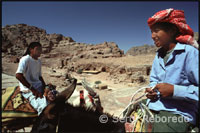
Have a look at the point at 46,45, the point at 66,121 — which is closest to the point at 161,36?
the point at 66,121

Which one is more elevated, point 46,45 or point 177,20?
point 46,45

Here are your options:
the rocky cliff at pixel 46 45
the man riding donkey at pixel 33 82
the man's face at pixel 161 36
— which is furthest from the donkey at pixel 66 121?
the rocky cliff at pixel 46 45

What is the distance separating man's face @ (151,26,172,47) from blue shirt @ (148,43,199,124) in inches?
4.2

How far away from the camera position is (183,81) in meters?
1.00

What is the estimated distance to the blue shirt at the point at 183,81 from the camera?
36.0 inches

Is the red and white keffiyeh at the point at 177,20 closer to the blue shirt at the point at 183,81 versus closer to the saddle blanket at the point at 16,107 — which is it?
the blue shirt at the point at 183,81

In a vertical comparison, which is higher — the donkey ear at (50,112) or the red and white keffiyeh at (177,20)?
the red and white keffiyeh at (177,20)

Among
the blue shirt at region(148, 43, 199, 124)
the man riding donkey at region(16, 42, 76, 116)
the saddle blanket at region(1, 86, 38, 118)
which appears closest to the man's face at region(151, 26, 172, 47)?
the blue shirt at region(148, 43, 199, 124)

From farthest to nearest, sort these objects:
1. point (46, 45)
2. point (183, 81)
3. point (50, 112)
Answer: point (46, 45) < point (50, 112) < point (183, 81)

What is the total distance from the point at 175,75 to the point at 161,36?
39cm

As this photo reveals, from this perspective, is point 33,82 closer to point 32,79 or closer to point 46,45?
point 32,79

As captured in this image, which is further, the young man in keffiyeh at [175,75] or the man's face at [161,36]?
the man's face at [161,36]

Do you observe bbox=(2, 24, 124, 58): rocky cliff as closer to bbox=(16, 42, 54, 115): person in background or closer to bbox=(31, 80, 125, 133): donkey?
bbox=(16, 42, 54, 115): person in background

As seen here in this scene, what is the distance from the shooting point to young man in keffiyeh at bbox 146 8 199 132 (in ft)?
3.05
